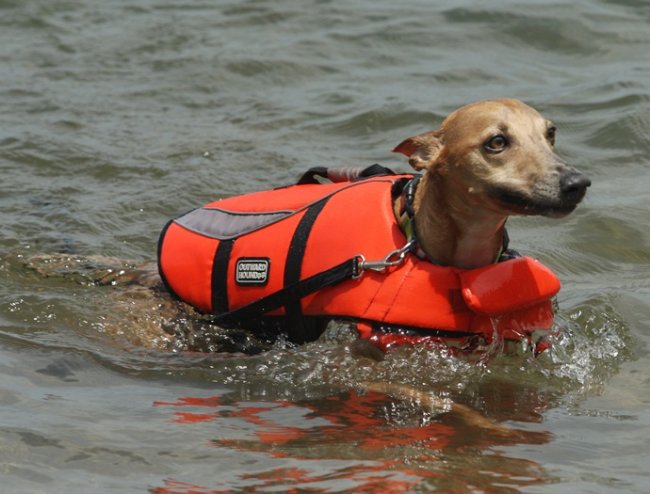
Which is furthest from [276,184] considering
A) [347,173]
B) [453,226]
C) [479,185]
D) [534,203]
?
[534,203]

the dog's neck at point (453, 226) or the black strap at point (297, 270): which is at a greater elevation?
the dog's neck at point (453, 226)

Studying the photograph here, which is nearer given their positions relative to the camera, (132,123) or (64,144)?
(64,144)

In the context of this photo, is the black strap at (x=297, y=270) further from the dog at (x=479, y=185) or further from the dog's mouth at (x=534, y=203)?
the dog's mouth at (x=534, y=203)

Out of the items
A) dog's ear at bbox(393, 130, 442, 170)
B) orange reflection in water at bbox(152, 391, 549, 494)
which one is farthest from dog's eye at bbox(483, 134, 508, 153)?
orange reflection in water at bbox(152, 391, 549, 494)

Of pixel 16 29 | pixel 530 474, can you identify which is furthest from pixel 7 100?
pixel 530 474

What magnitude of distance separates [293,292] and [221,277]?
0.55m

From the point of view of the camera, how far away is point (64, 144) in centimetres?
1025

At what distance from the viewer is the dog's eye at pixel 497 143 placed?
17.0ft

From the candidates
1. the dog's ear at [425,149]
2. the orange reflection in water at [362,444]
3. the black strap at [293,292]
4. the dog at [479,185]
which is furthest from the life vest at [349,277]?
the orange reflection in water at [362,444]

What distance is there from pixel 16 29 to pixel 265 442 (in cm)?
1039

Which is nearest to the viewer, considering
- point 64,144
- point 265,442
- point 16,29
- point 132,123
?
point 265,442

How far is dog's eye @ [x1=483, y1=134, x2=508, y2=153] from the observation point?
517 centimetres

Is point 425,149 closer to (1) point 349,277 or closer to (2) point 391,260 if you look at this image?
(2) point 391,260

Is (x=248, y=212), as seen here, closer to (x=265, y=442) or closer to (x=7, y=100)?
(x=265, y=442)
